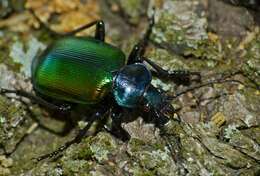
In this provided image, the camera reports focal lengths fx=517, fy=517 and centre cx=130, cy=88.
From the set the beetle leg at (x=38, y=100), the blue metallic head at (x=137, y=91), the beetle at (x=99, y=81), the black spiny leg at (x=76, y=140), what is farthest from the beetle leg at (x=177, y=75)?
the beetle leg at (x=38, y=100)

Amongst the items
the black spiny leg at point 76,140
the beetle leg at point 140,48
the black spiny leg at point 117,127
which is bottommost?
the black spiny leg at point 76,140

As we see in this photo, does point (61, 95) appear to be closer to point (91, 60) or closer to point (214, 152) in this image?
point (91, 60)

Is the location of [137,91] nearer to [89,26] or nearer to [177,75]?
[177,75]

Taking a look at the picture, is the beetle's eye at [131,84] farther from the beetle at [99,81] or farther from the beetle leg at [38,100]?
the beetle leg at [38,100]

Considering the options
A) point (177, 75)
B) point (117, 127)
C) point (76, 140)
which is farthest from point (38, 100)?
point (177, 75)

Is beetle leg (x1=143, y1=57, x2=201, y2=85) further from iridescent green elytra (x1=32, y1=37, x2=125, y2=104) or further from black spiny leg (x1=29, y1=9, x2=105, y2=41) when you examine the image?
black spiny leg (x1=29, y1=9, x2=105, y2=41)

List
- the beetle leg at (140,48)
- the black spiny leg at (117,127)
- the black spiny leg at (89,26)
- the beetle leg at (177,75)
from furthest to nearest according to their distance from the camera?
1. the black spiny leg at (89,26)
2. the beetle leg at (140,48)
3. the beetle leg at (177,75)
4. the black spiny leg at (117,127)

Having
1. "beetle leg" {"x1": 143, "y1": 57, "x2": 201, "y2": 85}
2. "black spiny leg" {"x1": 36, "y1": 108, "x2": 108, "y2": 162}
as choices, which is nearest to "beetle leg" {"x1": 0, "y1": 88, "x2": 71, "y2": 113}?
"black spiny leg" {"x1": 36, "y1": 108, "x2": 108, "y2": 162}

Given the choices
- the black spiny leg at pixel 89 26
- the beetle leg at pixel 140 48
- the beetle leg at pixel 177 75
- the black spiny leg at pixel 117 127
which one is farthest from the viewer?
the black spiny leg at pixel 89 26

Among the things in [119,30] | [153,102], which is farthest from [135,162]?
[119,30]
